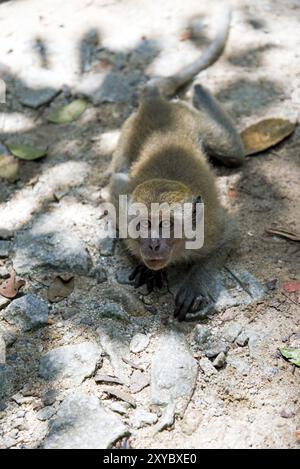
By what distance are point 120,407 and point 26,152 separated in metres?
3.29

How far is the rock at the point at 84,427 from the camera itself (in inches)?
141

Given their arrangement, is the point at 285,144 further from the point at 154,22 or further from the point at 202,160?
the point at 154,22

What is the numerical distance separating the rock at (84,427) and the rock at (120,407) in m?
0.04

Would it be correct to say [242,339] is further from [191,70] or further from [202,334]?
[191,70]

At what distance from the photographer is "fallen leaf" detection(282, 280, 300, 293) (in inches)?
183

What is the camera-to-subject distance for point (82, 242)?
5.27 metres

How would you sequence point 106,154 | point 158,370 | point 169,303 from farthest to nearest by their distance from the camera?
point 106,154, point 169,303, point 158,370

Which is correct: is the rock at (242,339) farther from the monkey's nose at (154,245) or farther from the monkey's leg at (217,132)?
the monkey's leg at (217,132)

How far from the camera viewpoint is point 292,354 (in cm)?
412

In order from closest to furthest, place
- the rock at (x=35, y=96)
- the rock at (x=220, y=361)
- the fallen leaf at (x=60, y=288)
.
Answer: the rock at (x=220, y=361)
the fallen leaf at (x=60, y=288)
the rock at (x=35, y=96)

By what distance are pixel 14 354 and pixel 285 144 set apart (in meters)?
3.47

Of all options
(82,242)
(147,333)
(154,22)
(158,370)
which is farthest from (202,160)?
(154,22)

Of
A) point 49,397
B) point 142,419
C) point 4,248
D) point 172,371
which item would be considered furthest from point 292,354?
point 4,248

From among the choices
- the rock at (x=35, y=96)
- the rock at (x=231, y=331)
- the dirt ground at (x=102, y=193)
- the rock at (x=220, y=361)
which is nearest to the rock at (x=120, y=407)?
the dirt ground at (x=102, y=193)
